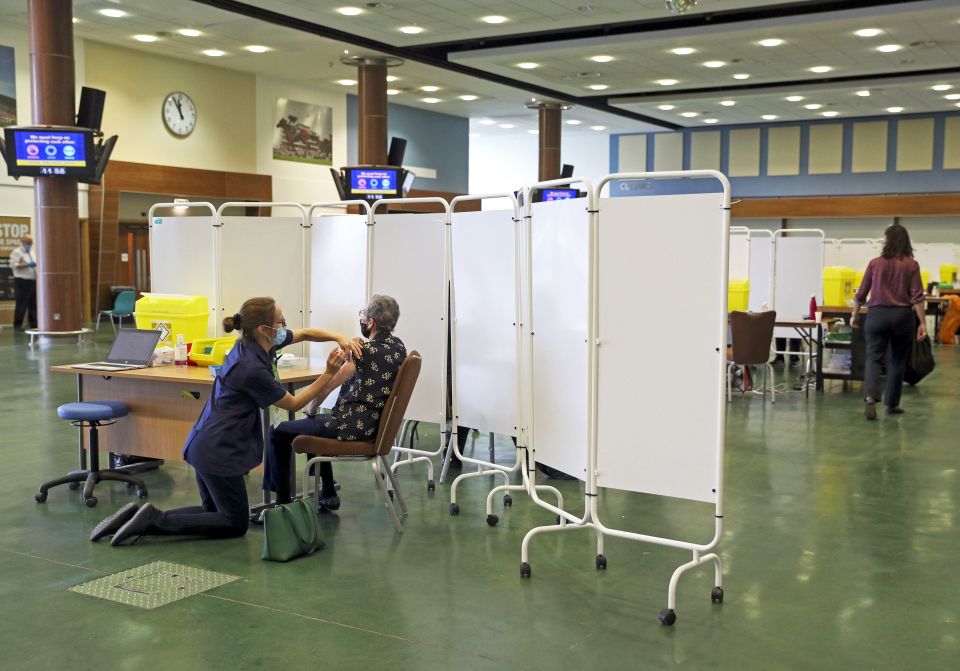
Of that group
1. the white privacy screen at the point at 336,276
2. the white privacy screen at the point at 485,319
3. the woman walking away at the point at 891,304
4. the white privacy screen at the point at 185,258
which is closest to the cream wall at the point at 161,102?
the white privacy screen at the point at 185,258

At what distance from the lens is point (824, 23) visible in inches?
523

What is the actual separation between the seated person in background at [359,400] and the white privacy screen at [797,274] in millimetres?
7206

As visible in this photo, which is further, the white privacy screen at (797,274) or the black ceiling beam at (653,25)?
the black ceiling beam at (653,25)

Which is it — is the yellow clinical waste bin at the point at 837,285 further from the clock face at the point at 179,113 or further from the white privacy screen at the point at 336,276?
the clock face at the point at 179,113

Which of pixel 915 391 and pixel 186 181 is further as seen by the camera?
pixel 186 181

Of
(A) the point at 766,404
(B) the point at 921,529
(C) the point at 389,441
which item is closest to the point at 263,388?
(C) the point at 389,441

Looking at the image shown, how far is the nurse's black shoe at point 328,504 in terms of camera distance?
17.3 feet

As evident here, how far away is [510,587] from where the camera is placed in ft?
13.4

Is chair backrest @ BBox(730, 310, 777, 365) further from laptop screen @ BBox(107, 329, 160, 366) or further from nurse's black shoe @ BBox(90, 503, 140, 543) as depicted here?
nurse's black shoe @ BBox(90, 503, 140, 543)

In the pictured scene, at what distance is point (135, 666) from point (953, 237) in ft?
72.8

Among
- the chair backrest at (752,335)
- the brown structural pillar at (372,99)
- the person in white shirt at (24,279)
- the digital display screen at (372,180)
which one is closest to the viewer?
the chair backrest at (752,335)

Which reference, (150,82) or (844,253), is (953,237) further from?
(150,82)

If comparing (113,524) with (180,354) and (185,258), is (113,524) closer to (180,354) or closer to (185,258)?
(180,354)

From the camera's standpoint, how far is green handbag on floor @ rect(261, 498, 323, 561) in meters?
4.38
